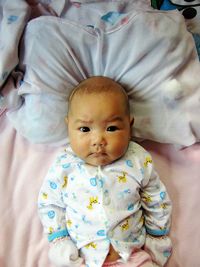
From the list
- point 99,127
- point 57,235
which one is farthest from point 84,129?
point 57,235

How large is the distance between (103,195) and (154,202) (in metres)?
0.15

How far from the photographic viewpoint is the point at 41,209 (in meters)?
1.20

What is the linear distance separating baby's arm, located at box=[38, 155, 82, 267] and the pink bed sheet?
0.11ft

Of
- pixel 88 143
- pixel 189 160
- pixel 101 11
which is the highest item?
pixel 101 11

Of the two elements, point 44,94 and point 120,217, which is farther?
point 44,94

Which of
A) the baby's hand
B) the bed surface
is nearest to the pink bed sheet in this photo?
the bed surface

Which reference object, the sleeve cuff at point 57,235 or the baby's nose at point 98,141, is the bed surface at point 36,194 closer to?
the sleeve cuff at point 57,235

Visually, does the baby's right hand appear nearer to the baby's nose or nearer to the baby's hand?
the baby's hand

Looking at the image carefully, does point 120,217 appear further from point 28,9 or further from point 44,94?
point 28,9

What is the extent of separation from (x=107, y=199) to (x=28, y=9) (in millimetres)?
638

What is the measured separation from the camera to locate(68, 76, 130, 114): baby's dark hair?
1.14 metres

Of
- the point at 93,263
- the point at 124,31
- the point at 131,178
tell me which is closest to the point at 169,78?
the point at 124,31

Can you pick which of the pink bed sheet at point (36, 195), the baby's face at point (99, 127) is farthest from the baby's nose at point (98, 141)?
the pink bed sheet at point (36, 195)

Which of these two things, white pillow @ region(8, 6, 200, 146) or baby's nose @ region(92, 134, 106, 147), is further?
white pillow @ region(8, 6, 200, 146)
